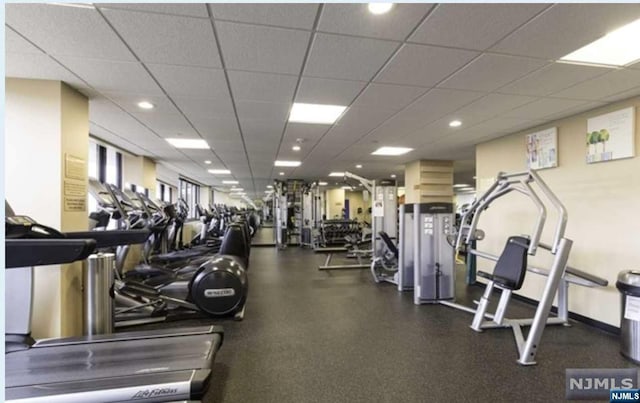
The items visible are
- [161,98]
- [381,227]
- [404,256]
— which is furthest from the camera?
[381,227]

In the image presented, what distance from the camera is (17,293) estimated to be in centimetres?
236

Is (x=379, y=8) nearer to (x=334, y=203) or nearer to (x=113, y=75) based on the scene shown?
(x=113, y=75)

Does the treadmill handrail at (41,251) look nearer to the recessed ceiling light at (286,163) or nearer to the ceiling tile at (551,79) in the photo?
the ceiling tile at (551,79)

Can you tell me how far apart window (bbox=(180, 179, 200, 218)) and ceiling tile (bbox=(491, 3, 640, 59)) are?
11.7 meters

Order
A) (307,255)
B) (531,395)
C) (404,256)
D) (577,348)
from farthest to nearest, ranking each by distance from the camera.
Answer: (307,255) → (404,256) → (577,348) → (531,395)

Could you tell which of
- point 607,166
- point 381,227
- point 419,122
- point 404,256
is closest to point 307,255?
point 381,227

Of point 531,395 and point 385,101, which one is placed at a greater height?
point 385,101

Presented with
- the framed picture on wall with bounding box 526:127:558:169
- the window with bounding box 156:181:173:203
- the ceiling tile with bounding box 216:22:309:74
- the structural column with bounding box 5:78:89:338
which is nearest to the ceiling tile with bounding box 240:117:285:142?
the ceiling tile with bounding box 216:22:309:74

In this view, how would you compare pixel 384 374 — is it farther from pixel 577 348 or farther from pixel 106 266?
pixel 106 266

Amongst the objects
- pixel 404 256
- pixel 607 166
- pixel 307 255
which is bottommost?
pixel 307 255

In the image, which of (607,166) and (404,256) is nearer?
(607,166)

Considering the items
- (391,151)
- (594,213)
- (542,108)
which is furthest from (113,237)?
(594,213)

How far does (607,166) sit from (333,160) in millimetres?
4885

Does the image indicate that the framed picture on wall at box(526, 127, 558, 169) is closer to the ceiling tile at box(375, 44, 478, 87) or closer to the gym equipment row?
the gym equipment row
